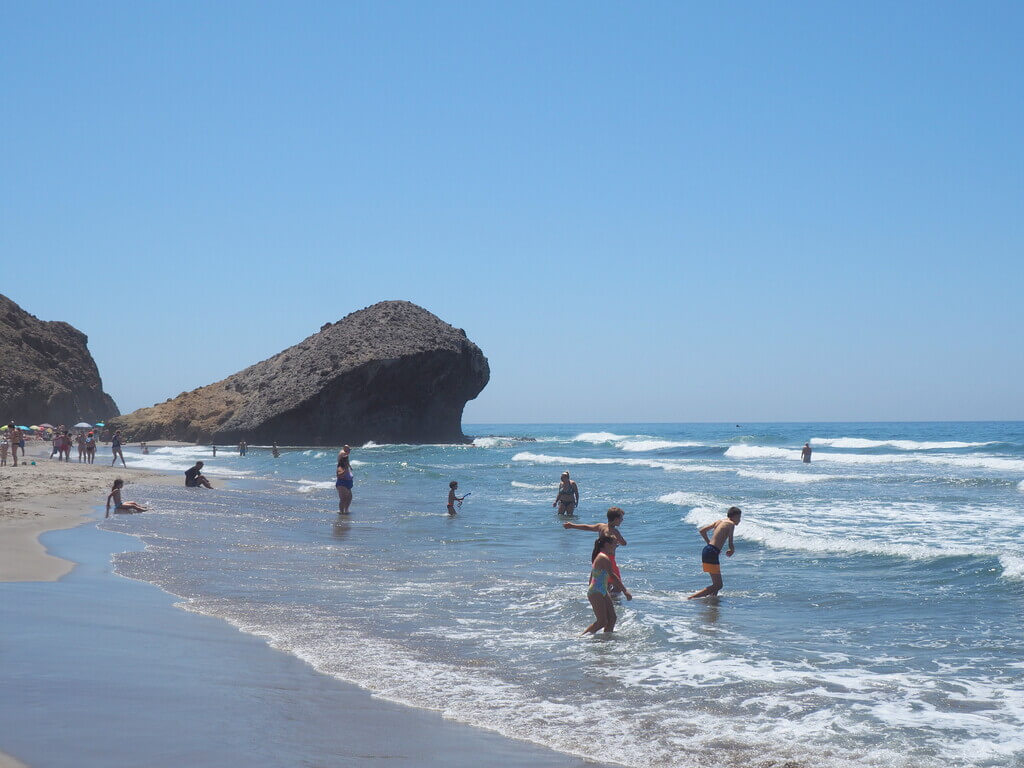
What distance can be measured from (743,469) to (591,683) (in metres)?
37.5

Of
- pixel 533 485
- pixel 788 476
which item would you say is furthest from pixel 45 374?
pixel 788 476

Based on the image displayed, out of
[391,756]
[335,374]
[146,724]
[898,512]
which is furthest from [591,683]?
[335,374]

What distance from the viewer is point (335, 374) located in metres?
71.1

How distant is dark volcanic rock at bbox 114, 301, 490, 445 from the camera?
7112cm

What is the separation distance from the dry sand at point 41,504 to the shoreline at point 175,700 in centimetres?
85

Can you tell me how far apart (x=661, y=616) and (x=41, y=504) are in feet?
51.3

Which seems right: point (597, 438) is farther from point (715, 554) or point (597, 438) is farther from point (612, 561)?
point (612, 561)

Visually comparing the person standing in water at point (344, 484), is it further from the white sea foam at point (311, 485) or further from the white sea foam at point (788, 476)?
the white sea foam at point (788, 476)

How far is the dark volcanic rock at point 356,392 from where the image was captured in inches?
2800

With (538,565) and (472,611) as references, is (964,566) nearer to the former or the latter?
(538,565)

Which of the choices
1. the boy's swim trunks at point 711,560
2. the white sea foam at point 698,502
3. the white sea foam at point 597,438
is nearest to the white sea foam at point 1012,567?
the boy's swim trunks at point 711,560

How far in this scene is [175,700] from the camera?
20.6ft

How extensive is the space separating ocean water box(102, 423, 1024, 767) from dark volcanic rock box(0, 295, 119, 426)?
212 feet

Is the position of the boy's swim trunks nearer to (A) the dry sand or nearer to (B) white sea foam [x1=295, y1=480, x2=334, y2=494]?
(A) the dry sand
